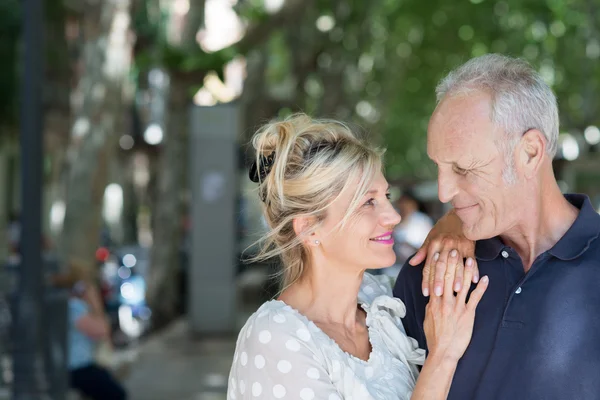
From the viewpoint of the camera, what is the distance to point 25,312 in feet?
24.0

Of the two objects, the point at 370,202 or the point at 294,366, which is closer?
the point at 294,366

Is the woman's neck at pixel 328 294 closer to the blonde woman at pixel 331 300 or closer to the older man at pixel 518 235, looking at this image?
the blonde woman at pixel 331 300

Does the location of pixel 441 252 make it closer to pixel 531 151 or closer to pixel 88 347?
pixel 531 151

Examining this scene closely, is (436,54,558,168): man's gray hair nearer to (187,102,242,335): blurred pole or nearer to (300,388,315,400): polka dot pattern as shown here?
(300,388,315,400): polka dot pattern

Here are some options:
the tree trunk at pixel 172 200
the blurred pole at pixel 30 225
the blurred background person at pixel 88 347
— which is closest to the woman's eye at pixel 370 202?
the blurred pole at pixel 30 225

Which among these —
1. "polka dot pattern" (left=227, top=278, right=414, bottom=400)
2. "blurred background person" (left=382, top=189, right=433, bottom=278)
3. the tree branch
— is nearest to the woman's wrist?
"polka dot pattern" (left=227, top=278, right=414, bottom=400)

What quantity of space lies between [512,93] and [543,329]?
0.64 meters

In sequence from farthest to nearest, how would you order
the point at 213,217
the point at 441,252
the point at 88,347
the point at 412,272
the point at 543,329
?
the point at 213,217 < the point at 88,347 < the point at 412,272 < the point at 441,252 < the point at 543,329

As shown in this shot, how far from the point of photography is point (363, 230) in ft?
9.37

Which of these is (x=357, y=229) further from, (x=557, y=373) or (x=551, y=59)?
(x=551, y=59)

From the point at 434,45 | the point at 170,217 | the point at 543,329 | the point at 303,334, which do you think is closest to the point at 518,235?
the point at 543,329

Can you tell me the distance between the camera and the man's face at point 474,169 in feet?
9.03

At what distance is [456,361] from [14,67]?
25.0m

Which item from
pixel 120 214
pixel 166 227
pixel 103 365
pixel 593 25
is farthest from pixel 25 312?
pixel 120 214
